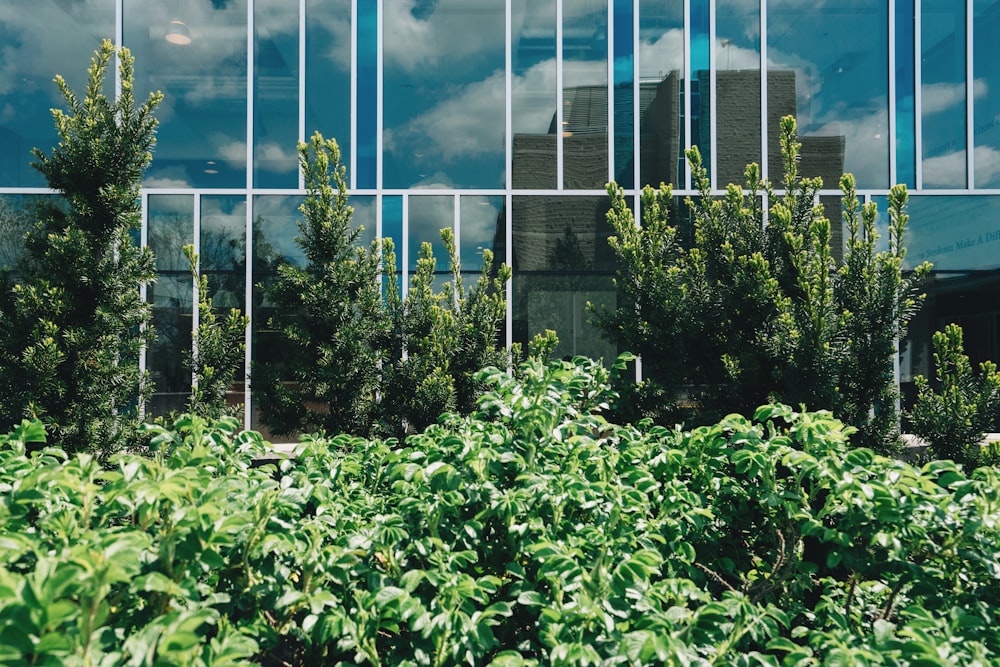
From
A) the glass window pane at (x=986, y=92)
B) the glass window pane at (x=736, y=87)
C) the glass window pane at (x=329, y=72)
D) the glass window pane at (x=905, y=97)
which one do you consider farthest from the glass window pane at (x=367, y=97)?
the glass window pane at (x=986, y=92)

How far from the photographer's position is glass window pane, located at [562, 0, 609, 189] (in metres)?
8.87

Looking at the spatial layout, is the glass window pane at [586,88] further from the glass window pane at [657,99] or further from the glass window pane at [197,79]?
the glass window pane at [197,79]

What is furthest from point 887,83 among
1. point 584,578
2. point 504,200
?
point 584,578

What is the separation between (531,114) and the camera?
893 centimetres

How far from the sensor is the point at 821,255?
15.9 ft

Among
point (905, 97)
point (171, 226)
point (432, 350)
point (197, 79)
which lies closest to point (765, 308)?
point (432, 350)

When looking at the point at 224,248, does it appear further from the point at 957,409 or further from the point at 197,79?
the point at 957,409

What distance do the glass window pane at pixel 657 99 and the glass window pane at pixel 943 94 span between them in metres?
3.80

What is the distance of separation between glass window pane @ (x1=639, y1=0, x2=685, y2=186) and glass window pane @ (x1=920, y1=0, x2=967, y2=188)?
12.5 ft

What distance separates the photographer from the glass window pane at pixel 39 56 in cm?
871

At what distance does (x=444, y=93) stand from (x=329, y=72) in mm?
1751

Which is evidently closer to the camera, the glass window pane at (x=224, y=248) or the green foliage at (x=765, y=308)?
the green foliage at (x=765, y=308)

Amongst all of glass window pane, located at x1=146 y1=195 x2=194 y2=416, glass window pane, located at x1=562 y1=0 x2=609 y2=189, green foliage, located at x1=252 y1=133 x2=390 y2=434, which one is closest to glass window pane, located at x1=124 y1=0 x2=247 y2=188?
glass window pane, located at x1=146 y1=195 x2=194 y2=416

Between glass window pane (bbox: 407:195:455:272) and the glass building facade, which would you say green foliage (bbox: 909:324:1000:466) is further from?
glass window pane (bbox: 407:195:455:272)
